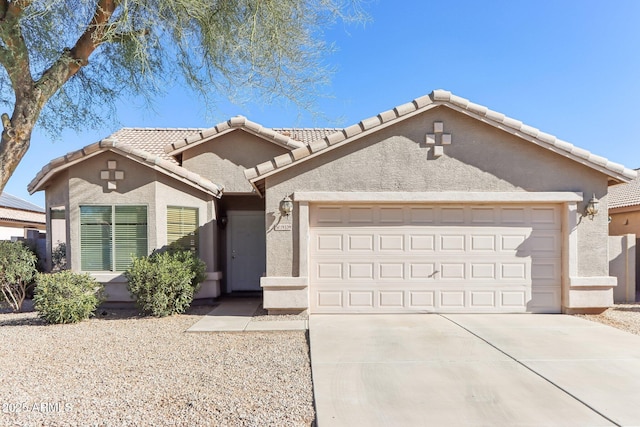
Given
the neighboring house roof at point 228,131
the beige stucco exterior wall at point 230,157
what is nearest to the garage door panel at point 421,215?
the neighboring house roof at point 228,131

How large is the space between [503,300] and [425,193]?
3.21 metres

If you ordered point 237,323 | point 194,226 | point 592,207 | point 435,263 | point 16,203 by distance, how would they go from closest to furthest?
point 237,323 < point 592,207 < point 435,263 < point 194,226 < point 16,203

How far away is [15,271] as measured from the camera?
909cm

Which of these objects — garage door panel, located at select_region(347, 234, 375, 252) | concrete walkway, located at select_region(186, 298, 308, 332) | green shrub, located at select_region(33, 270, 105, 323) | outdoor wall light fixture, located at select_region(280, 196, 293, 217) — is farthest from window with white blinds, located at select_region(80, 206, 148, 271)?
garage door panel, located at select_region(347, 234, 375, 252)

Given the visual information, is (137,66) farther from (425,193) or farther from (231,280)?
(425,193)

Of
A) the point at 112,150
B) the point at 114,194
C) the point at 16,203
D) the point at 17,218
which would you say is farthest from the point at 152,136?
the point at 16,203

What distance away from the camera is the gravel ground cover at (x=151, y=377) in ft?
13.2

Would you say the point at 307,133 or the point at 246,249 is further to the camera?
the point at 307,133

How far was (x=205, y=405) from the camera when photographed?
166 inches

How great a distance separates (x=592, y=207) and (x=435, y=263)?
12.3ft

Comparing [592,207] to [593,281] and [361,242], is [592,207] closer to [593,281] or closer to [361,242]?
[593,281]

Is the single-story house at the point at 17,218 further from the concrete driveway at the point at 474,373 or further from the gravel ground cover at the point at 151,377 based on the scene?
the concrete driveway at the point at 474,373

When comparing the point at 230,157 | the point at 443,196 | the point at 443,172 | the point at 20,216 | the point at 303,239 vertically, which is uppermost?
the point at 230,157

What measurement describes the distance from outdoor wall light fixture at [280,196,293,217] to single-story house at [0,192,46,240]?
66.3 ft
